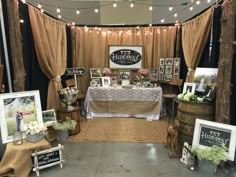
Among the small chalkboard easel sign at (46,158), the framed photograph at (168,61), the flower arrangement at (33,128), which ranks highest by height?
the framed photograph at (168,61)

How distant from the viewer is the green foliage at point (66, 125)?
341cm

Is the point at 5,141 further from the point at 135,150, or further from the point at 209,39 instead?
the point at 209,39

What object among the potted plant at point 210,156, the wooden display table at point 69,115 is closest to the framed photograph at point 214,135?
the potted plant at point 210,156

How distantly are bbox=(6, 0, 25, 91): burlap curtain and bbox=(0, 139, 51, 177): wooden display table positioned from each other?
0.95m

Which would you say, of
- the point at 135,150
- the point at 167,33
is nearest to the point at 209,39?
the point at 167,33

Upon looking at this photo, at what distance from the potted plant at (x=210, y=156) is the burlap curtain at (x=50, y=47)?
287 cm

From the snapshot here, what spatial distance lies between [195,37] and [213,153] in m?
2.47

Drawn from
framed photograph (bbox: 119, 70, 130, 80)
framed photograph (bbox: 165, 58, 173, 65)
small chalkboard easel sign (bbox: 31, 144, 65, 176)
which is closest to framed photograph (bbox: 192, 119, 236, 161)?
small chalkboard easel sign (bbox: 31, 144, 65, 176)

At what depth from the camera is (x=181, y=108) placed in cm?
298

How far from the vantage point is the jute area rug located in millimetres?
3635

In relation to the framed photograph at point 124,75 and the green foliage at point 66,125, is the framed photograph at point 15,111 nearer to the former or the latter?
the green foliage at point 66,125

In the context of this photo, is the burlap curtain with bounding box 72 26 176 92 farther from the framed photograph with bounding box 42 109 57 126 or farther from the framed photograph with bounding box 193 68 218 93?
the framed photograph with bounding box 42 109 57 126

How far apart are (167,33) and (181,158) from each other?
3.48 metres

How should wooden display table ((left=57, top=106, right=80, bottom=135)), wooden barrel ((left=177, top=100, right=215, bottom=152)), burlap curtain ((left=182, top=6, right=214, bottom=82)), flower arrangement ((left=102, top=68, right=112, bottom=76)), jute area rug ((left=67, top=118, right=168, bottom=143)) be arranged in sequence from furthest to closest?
1. flower arrangement ((left=102, top=68, right=112, bottom=76))
2. wooden display table ((left=57, top=106, right=80, bottom=135))
3. jute area rug ((left=67, top=118, right=168, bottom=143))
4. burlap curtain ((left=182, top=6, right=214, bottom=82))
5. wooden barrel ((left=177, top=100, right=215, bottom=152))
